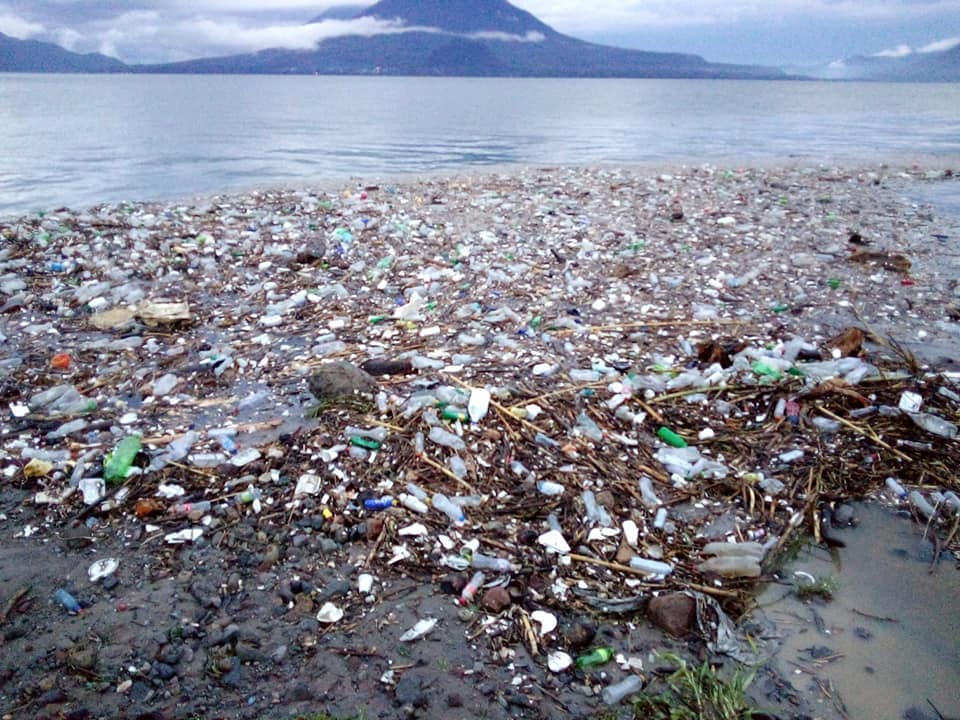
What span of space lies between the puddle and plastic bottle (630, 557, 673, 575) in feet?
1.25

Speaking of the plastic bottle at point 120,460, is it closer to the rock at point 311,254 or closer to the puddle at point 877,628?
the puddle at point 877,628

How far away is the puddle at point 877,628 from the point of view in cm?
223

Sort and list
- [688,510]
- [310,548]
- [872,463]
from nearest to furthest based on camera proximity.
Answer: [310,548] → [688,510] → [872,463]

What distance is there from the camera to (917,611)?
8.50 ft

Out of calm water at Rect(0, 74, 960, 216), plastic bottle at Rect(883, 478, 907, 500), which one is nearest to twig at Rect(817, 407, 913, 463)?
plastic bottle at Rect(883, 478, 907, 500)

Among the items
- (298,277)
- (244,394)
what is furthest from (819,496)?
(298,277)

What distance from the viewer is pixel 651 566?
274 cm

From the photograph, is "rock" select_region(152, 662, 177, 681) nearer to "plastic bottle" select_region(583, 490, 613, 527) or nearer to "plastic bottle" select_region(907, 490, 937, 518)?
"plastic bottle" select_region(583, 490, 613, 527)

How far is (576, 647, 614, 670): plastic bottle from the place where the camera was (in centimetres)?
231

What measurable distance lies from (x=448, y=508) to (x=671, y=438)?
1.36 m

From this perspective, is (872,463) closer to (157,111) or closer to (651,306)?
(651,306)

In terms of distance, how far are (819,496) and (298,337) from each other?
3.61 m

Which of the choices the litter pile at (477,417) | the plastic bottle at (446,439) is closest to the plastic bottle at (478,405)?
the litter pile at (477,417)

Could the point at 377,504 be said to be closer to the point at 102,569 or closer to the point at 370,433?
the point at 370,433
